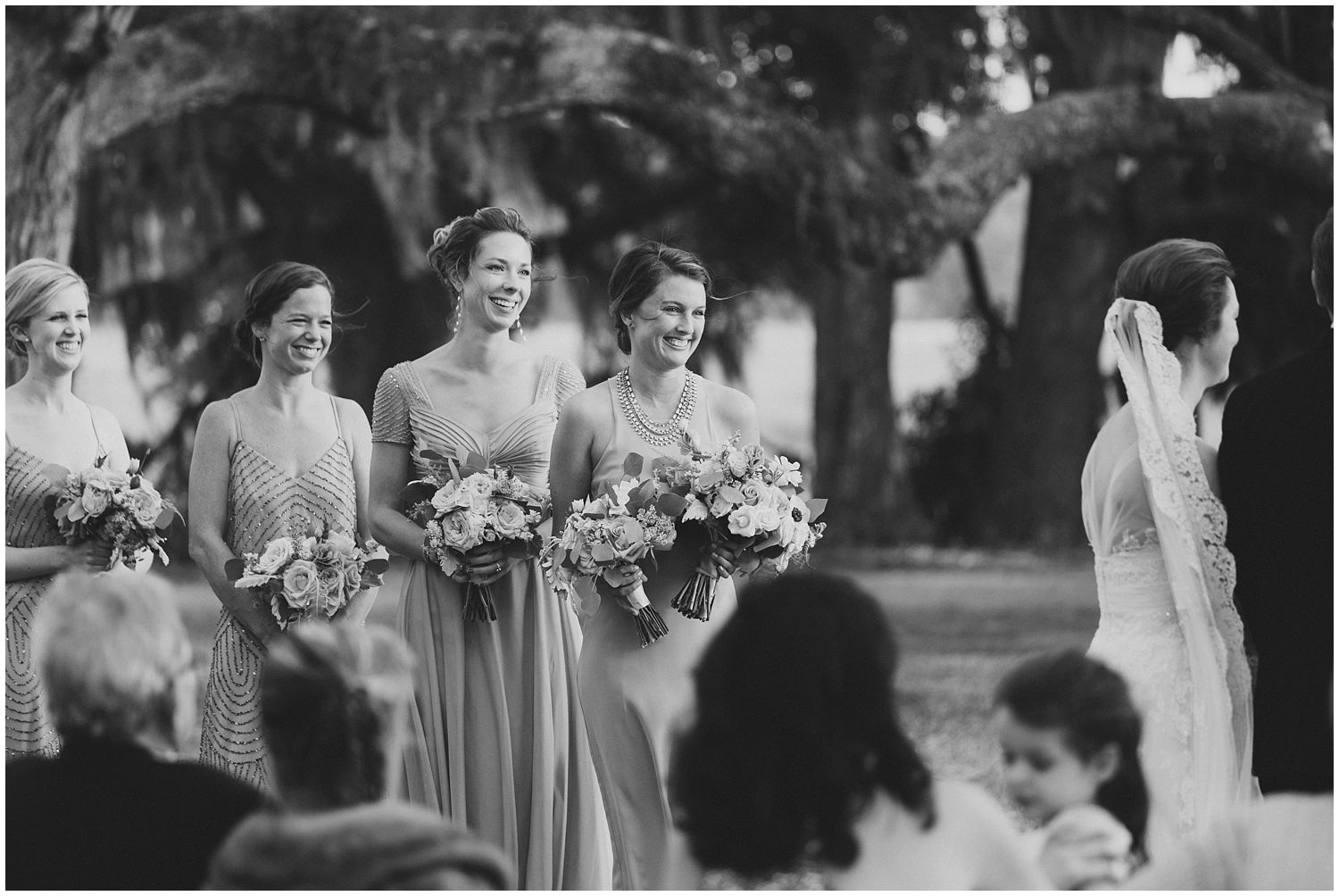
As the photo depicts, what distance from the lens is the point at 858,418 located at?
14.4 m

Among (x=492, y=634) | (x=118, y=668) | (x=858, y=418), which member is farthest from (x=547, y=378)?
(x=858, y=418)

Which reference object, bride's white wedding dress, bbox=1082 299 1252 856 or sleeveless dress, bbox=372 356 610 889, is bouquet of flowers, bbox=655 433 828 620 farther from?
bride's white wedding dress, bbox=1082 299 1252 856

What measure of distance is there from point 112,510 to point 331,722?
7.10 feet

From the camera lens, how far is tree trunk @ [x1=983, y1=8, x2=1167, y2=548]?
1346 centimetres

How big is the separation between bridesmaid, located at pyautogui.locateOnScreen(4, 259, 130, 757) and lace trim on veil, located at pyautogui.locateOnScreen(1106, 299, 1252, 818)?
116 inches

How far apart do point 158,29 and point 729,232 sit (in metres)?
6.54

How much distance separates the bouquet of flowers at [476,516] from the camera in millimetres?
4527

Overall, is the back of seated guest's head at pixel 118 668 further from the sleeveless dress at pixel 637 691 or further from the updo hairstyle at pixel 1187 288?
the updo hairstyle at pixel 1187 288

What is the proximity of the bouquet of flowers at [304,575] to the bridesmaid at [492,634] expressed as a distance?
188 millimetres

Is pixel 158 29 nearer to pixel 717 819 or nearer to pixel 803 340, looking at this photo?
pixel 717 819

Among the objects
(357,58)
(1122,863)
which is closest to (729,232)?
(357,58)

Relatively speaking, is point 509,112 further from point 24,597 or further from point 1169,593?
point 1169,593

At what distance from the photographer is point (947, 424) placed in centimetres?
1490

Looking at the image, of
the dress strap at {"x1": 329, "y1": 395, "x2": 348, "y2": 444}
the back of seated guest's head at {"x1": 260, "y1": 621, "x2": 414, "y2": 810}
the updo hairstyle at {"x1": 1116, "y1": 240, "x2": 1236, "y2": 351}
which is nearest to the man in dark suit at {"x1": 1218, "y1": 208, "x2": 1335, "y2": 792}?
the updo hairstyle at {"x1": 1116, "y1": 240, "x2": 1236, "y2": 351}
